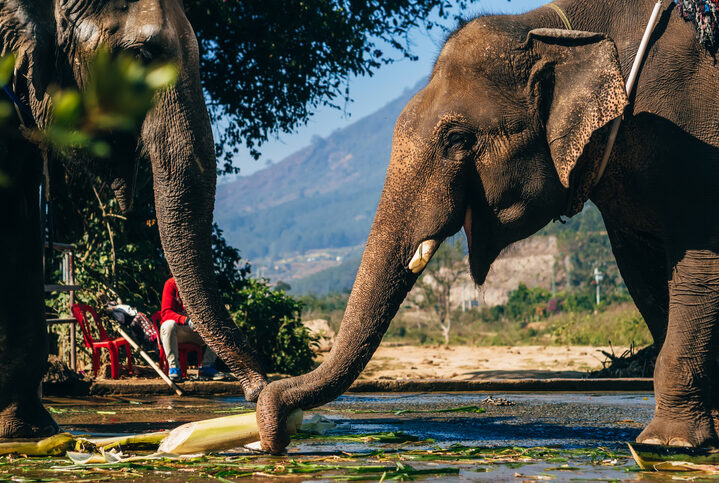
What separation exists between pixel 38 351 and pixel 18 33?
6.55 ft

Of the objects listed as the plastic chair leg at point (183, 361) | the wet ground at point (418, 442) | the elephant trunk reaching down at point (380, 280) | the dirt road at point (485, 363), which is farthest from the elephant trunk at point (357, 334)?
the dirt road at point (485, 363)

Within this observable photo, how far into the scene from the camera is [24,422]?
18.3ft

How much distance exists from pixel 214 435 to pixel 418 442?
1.22 metres

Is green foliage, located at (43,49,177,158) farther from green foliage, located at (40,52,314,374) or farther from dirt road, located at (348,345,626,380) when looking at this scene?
dirt road, located at (348,345,626,380)

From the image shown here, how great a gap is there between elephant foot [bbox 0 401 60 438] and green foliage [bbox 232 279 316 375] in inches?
302

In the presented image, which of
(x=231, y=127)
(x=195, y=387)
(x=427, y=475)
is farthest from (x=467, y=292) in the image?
(x=427, y=475)

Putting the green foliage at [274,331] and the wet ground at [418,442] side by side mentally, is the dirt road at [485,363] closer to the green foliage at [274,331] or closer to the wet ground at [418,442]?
the green foliage at [274,331]

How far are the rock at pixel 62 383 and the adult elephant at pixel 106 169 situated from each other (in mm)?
3661

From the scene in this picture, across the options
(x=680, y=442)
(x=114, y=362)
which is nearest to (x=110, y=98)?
(x=680, y=442)

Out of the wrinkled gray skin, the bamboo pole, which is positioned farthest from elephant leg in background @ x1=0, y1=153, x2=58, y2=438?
the bamboo pole

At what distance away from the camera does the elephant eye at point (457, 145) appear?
4.63 meters

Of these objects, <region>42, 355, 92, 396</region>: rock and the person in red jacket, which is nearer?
<region>42, 355, 92, 396</region>: rock

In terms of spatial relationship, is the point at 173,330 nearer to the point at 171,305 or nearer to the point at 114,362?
the point at 171,305

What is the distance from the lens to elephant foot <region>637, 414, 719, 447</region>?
4.64 metres
